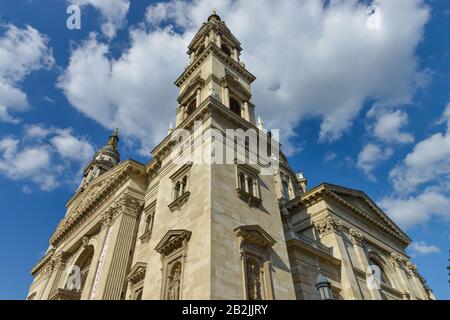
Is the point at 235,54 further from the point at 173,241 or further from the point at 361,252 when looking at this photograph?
the point at 173,241

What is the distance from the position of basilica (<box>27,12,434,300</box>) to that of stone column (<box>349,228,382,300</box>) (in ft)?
0.31

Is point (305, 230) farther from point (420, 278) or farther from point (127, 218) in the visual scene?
point (420, 278)

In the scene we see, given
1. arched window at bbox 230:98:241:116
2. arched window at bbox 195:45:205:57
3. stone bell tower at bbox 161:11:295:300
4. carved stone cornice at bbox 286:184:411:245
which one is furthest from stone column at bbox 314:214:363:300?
arched window at bbox 195:45:205:57

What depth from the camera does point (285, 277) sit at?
16031mm

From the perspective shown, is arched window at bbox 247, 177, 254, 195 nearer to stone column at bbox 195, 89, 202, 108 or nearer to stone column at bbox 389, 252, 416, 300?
stone column at bbox 195, 89, 202, 108

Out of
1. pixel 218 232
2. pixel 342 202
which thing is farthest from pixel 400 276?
pixel 218 232

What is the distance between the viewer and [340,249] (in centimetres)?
2352

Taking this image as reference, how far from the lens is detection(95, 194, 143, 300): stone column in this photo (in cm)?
1888

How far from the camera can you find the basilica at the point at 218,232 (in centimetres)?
1482

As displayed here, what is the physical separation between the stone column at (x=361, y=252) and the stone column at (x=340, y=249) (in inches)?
65.6

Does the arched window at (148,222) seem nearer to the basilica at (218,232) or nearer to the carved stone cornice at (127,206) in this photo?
the basilica at (218,232)

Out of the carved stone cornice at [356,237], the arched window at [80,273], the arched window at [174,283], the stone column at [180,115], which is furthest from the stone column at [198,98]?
the carved stone cornice at [356,237]

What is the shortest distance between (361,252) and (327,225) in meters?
3.74
